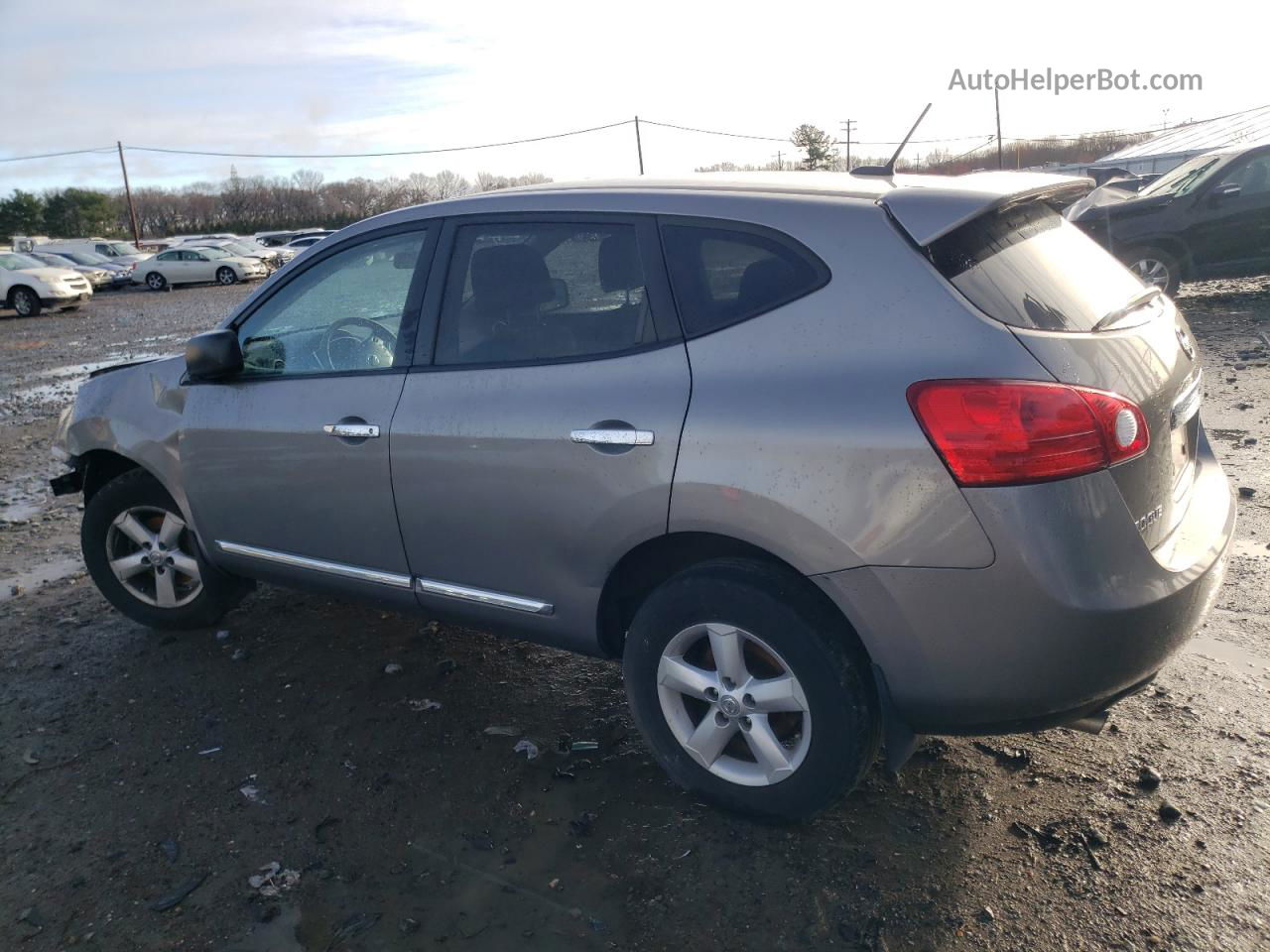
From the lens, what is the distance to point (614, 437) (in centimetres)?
297

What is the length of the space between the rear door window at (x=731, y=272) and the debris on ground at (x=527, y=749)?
1.57 meters

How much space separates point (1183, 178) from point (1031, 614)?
482 inches

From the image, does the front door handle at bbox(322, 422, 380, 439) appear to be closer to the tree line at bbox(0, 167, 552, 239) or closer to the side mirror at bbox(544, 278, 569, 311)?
the side mirror at bbox(544, 278, 569, 311)

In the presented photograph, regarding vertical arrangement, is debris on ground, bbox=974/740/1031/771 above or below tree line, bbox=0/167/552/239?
below

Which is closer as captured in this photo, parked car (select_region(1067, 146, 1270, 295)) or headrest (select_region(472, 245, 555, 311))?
headrest (select_region(472, 245, 555, 311))

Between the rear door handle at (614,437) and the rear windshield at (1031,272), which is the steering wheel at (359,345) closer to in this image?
the rear door handle at (614,437)

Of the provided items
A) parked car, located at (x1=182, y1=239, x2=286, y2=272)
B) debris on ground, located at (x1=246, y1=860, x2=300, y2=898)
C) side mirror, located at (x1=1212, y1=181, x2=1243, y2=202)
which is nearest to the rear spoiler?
debris on ground, located at (x1=246, y1=860, x2=300, y2=898)

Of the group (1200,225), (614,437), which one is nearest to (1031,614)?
(614,437)

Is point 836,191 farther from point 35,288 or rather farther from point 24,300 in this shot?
point 24,300

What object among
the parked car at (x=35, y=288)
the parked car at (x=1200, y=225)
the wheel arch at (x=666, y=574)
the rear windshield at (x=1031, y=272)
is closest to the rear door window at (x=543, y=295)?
the wheel arch at (x=666, y=574)

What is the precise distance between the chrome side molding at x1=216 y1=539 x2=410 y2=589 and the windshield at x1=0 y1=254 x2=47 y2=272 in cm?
2448

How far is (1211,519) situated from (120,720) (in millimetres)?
3850

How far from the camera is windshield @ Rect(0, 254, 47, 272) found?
24.7m

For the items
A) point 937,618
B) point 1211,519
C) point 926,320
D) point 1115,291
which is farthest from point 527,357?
A: point 1211,519
